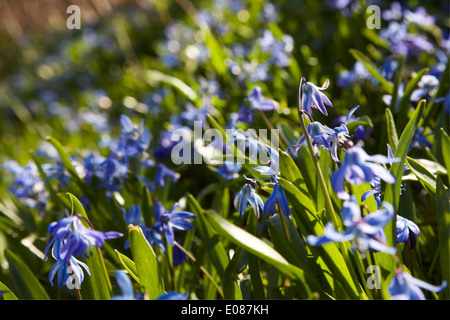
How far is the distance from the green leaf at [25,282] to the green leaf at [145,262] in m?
0.51

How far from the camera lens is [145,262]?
1.19 metres

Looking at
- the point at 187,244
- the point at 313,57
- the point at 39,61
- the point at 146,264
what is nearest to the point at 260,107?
the point at 187,244

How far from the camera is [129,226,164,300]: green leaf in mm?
1160

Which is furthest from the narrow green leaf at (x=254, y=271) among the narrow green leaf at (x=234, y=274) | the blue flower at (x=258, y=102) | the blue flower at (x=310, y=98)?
the blue flower at (x=258, y=102)

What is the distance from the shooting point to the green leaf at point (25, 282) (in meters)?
1.55

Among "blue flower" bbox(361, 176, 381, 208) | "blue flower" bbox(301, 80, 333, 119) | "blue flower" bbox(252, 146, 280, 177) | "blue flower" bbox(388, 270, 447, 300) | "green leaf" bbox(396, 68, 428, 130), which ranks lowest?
"blue flower" bbox(388, 270, 447, 300)

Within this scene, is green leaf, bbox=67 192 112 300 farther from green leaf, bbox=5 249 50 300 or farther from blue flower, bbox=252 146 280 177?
blue flower, bbox=252 146 280 177

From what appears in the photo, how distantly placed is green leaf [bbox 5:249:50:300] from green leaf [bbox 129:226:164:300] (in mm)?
Result: 513

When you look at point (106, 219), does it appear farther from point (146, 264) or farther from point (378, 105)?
point (378, 105)

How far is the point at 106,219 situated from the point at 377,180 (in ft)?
3.68

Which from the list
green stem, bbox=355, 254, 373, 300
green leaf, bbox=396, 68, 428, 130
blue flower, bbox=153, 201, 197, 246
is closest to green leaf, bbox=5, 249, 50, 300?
blue flower, bbox=153, 201, 197, 246

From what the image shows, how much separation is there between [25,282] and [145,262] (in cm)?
59

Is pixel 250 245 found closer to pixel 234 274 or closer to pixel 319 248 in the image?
pixel 319 248
